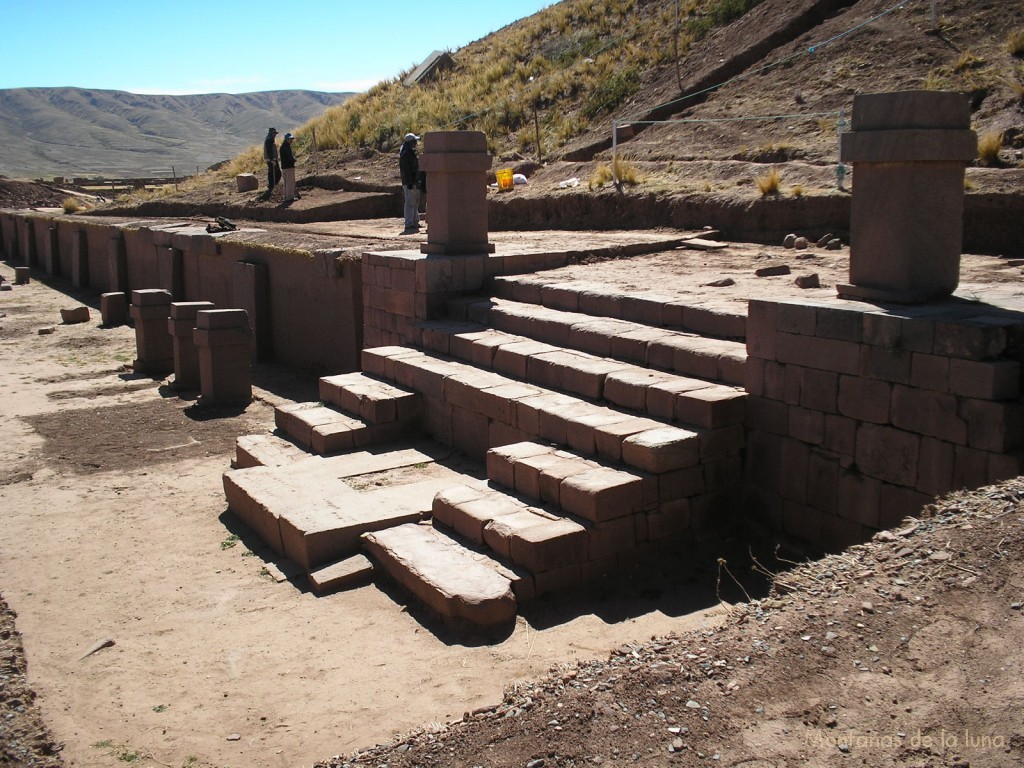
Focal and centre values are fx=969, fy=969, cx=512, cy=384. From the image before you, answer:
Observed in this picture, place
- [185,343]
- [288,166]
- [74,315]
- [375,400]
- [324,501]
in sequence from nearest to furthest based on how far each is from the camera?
[324,501], [375,400], [185,343], [74,315], [288,166]

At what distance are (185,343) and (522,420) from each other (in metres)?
7.44

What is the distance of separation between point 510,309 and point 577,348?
4.41ft

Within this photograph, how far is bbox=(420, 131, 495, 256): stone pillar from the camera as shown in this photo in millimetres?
10836

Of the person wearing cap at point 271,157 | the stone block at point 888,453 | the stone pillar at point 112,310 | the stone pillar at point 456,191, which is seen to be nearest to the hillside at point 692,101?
the person wearing cap at point 271,157

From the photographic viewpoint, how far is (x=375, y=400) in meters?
9.14

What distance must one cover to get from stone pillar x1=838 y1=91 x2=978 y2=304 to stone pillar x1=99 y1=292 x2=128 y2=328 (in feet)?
55.0

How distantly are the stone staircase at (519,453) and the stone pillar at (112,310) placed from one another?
11544 millimetres

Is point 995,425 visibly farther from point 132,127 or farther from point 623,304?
point 132,127

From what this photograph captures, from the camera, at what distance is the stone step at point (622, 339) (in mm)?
7477

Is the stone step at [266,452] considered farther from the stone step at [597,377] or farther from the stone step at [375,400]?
the stone step at [597,377]

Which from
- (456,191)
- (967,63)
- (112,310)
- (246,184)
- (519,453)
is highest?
(967,63)

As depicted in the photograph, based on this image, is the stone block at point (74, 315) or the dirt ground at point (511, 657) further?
the stone block at point (74, 315)

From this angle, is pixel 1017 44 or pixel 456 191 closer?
pixel 456 191

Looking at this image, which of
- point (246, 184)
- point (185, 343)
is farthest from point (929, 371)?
point (246, 184)
